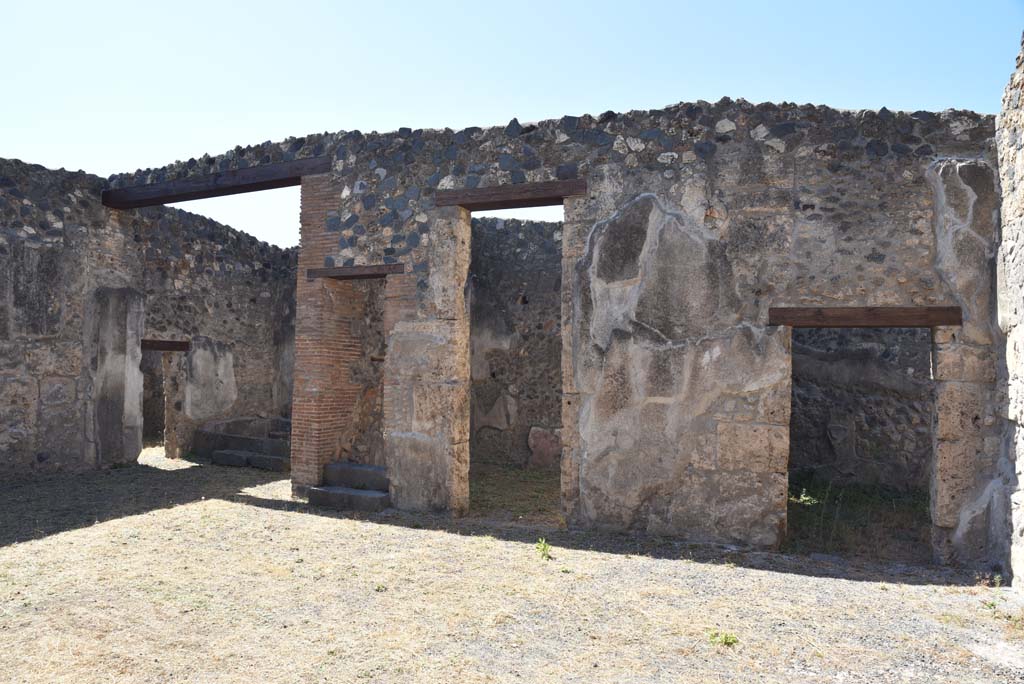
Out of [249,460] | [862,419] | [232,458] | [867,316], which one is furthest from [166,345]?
[862,419]

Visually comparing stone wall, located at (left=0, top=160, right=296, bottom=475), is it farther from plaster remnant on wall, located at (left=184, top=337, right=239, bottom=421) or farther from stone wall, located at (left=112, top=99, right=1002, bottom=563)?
stone wall, located at (left=112, top=99, right=1002, bottom=563)

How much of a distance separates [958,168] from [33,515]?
8750mm

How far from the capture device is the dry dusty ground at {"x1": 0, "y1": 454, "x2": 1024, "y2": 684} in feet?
11.2

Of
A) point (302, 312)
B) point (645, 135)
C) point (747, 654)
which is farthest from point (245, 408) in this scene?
point (747, 654)

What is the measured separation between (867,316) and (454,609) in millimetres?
4007

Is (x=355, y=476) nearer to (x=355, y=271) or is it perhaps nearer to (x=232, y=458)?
(x=355, y=271)

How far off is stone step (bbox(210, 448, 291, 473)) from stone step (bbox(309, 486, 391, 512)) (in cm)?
256

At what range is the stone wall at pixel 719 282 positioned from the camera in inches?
214

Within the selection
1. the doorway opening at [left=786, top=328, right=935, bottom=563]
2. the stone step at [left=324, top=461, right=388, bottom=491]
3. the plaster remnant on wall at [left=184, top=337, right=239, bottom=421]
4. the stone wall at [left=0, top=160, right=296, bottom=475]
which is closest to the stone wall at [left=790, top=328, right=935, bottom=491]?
the doorway opening at [left=786, top=328, right=935, bottom=563]

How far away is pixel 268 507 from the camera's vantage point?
720 centimetres

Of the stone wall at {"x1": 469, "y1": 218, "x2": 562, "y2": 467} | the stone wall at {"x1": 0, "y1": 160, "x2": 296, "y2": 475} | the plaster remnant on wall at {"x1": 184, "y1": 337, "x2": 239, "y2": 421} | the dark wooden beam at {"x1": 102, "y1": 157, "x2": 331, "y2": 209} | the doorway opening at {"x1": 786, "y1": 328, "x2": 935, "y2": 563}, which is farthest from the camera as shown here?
the plaster remnant on wall at {"x1": 184, "y1": 337, "x2": 239, "y2": 421}

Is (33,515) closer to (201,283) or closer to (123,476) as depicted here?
(123,476)

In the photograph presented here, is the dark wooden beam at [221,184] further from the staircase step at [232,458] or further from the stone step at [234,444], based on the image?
the staircase step at [232,458]

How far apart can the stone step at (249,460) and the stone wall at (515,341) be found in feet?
9.26
